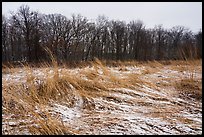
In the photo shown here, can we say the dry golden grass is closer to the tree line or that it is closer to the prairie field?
the prairie field

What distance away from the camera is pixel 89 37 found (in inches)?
1276

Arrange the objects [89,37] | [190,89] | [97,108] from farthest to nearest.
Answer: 1. [89,37]
2. [190,89]
3. [97,108]

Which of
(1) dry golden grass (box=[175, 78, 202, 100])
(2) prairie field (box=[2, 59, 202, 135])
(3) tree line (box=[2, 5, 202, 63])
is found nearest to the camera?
(2) prairie field (box=[2, 59, 202, 135])

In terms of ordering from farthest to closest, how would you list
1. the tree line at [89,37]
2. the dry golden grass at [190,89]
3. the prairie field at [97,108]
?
the tree line at [89,37] → the dry golden grass at [190,89] → the prairie field at [97,108]

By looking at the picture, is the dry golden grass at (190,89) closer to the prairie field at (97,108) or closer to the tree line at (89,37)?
the prairie field at (97,108)

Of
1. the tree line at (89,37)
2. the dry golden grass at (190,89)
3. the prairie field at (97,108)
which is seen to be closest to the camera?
the prairie field at (97,108)

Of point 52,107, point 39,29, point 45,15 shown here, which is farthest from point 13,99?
point 45,15

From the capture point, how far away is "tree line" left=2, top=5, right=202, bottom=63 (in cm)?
2520

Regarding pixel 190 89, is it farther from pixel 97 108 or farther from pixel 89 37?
pixel 89 37

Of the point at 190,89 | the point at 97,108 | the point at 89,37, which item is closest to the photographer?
the point at 97,108

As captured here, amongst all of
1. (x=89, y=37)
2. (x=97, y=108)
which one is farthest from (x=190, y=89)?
(x=89, y=37)

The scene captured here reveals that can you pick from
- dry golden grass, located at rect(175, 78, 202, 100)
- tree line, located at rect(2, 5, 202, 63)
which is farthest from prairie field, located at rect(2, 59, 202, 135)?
tree line, located at rect(2, 5, 202, 63)

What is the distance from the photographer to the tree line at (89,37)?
25203 millimetres

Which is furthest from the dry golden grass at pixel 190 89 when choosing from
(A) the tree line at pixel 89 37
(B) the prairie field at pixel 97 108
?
(A) the tree line at pixel 89 37
